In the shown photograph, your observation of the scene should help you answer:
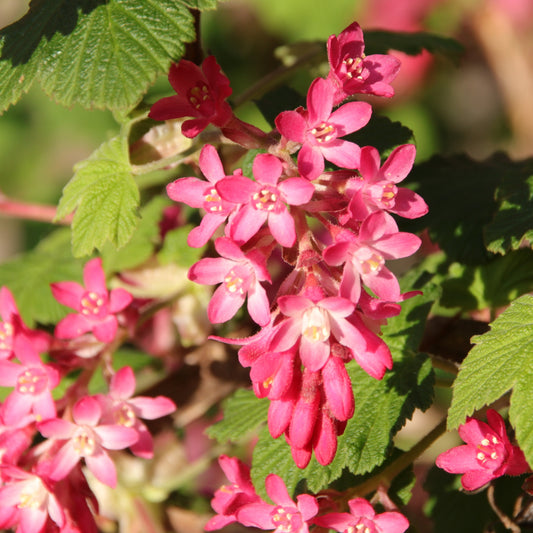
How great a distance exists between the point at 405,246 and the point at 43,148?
11.9 ft

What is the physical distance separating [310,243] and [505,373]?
0.30 metres

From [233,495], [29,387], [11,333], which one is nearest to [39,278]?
[11,333]

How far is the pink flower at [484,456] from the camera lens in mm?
1043

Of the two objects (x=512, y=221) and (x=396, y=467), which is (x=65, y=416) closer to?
(x=396, y=467)

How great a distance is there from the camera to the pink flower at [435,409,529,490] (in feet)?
3.42

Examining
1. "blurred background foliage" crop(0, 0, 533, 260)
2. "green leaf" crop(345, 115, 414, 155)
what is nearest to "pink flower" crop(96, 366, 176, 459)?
"green leaf" crop(345, 115, 414, 155)

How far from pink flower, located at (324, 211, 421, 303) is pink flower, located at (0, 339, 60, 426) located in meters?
0.55

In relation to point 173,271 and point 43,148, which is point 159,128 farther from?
point 43,148

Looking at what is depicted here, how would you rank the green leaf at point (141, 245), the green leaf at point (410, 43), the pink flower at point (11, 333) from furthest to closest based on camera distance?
1. the green leaf at point (141, 245)
2. the green leaf at point (410, 43)
3. the pink flower at point (11, 333)

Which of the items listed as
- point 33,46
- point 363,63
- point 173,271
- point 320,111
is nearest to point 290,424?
point 320,111

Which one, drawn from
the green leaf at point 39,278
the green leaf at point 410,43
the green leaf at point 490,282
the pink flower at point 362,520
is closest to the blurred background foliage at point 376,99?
the green leaf at point 410,43

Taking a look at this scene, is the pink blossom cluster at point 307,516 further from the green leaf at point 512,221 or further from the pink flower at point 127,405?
the green leaf at point 512,221

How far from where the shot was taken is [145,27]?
103cm

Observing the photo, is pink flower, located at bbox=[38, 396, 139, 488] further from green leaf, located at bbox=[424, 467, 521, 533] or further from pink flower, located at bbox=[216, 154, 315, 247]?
green leaf, located at bbox=[424, 467, 521, 533]
